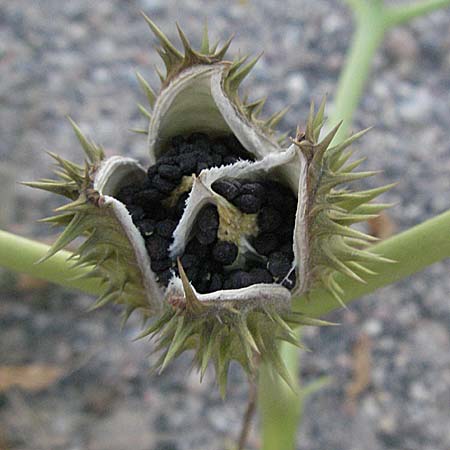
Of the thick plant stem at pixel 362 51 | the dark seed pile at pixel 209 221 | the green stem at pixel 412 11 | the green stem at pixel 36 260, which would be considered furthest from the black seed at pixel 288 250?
the green stem at pixel 412 11

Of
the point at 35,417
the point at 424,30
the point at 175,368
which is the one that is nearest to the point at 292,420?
the point at 175,368

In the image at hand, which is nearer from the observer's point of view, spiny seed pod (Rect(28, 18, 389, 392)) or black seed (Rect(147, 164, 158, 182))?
spiny seed pod (Rect(28, 18, 389, 392))

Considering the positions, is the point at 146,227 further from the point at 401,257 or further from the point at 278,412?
the point at 278,412

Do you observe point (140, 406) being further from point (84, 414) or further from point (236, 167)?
point (236, 167)

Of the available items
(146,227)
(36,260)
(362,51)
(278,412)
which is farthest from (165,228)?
(362,51)

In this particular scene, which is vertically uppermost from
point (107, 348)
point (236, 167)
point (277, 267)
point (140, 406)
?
point (236, 167)

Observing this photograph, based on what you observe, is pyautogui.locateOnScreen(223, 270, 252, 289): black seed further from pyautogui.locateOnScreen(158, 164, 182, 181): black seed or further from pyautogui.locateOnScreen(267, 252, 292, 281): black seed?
pyautogui.locateOnScreen(158, 164, 182, 181): black seed

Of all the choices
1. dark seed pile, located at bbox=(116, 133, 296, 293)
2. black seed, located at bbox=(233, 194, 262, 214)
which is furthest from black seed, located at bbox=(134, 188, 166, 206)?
black seed, located at bbox=(233, 194, 262, 214)
